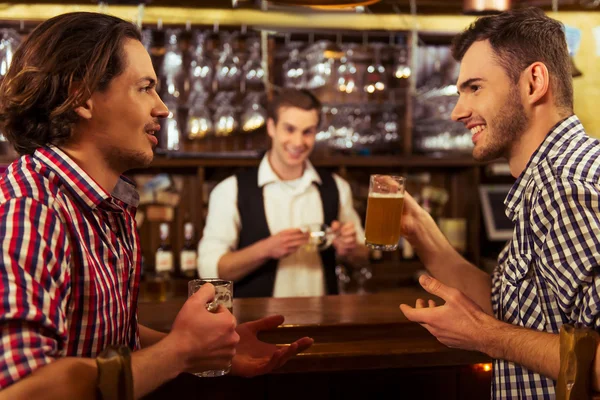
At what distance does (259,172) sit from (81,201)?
6.70 ft

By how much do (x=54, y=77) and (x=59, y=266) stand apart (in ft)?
1.45

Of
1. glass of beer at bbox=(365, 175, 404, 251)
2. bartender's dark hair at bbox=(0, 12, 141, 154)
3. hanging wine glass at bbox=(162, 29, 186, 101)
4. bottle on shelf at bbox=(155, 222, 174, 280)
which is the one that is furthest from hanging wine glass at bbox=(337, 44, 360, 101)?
bartender's dark hair at bbox=(0, 12, 141, 154)

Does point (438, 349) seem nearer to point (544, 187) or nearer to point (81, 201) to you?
point (544, 187)

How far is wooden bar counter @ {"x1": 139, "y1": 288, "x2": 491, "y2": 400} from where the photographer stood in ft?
6.31

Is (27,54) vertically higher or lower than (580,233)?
higher

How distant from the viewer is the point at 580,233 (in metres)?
1.37

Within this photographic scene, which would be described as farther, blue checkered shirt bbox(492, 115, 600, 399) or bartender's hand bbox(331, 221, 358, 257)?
bartender's hand bbox(331, 221, 358, 257)

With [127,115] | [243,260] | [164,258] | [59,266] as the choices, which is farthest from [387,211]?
[164,258]

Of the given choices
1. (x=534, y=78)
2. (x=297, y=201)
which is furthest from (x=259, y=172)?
(x=534, y=78)

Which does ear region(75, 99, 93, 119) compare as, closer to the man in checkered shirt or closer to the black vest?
the man in checkered shirt

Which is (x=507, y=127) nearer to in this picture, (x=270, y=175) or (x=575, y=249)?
(x=575, y=249)

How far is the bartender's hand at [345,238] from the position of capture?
10.1ft

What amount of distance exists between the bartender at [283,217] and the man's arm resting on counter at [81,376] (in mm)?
1742

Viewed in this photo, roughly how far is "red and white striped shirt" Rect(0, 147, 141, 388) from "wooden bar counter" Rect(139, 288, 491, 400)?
0.51 meters
